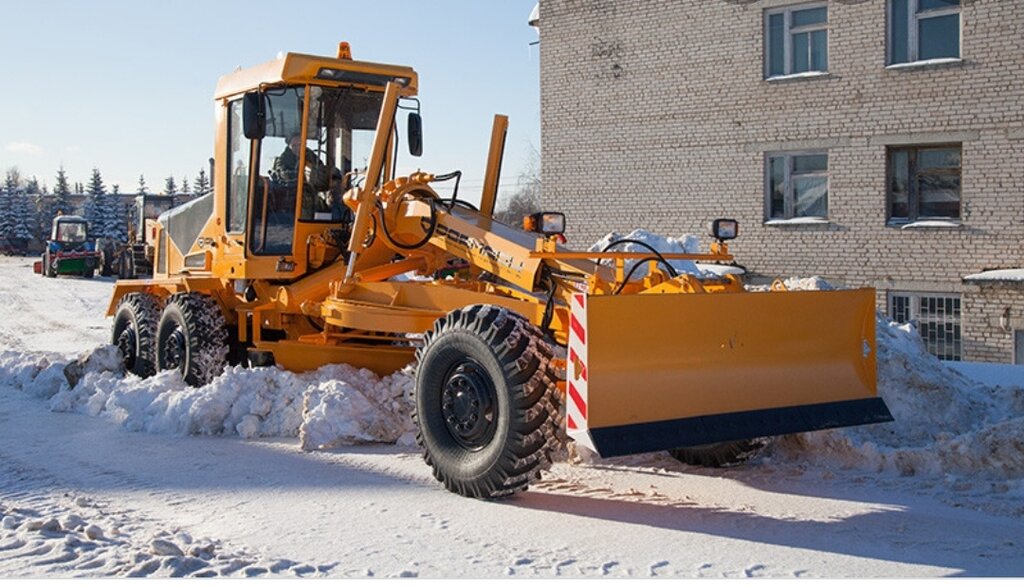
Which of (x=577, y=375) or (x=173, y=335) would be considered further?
(x=173, y=335)

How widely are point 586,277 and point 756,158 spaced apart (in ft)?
37.6

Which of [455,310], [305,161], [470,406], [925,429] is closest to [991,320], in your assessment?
[925,429]

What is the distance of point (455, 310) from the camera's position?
675cm

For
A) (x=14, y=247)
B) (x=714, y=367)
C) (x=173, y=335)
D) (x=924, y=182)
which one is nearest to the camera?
(x=714, y=367)

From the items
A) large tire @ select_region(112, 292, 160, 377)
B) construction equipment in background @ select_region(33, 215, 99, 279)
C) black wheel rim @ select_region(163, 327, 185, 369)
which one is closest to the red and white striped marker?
black wheel rim @ select_region(163, 327, 185, 369)

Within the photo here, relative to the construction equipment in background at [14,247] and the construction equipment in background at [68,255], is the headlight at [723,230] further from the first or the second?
the construction equipment in background at [14,247]

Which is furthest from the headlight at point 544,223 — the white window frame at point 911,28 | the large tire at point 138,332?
the white window frame at point 911,28

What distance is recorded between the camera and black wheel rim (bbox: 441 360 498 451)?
20.5 ft

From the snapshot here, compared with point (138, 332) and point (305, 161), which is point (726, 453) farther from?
point (138, 332)

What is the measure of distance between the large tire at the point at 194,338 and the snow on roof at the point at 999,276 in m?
10.6

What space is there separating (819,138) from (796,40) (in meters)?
1.67

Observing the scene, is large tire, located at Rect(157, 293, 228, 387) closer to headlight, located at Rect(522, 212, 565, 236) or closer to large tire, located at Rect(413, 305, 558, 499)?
large tire, located at Rect(413, 305, 558, 499)

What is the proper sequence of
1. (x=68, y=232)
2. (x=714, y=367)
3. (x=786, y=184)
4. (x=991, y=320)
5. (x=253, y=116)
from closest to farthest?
(x=714, y=367)
(x=253, y=116)
(x=991, y=320)
(x=786, y=184)
(x=68, y=232)

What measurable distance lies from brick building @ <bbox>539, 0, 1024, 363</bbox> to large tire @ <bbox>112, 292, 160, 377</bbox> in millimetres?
9971
